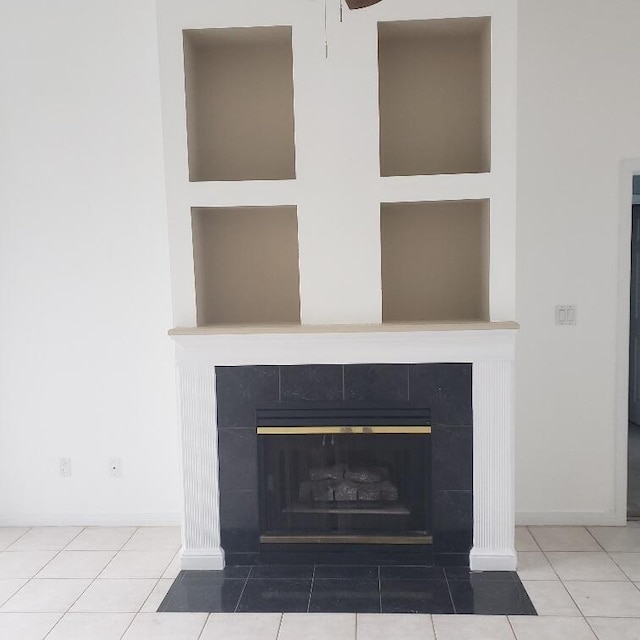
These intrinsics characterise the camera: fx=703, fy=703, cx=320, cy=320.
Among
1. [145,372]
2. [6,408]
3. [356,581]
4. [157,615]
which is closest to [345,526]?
[356,581]

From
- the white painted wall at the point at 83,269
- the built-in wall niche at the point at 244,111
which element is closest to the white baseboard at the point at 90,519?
the white painted wall at the point at 83,269

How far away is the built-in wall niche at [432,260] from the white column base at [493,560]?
1129 millimetres

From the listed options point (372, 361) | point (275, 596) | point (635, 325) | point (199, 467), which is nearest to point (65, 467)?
point (199, 467)

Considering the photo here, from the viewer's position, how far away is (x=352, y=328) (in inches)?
126

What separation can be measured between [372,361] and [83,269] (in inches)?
65.9

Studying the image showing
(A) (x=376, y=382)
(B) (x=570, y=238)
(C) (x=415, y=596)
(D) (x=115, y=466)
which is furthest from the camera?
(D) (x=115, y=466)

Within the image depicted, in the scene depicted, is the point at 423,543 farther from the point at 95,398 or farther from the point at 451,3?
the point at 451,3

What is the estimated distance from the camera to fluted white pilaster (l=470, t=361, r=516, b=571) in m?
3.24

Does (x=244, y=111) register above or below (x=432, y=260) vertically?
above

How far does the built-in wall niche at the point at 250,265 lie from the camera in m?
3.60

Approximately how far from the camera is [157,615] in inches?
116

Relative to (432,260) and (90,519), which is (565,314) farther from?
(90,519)

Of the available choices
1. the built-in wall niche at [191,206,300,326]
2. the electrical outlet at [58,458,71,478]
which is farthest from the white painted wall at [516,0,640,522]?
the electrical outlet at [58,458,71,478]

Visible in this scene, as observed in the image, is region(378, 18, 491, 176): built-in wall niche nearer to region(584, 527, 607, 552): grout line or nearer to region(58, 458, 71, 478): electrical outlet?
region(584, 527, 607, 552): grout line
